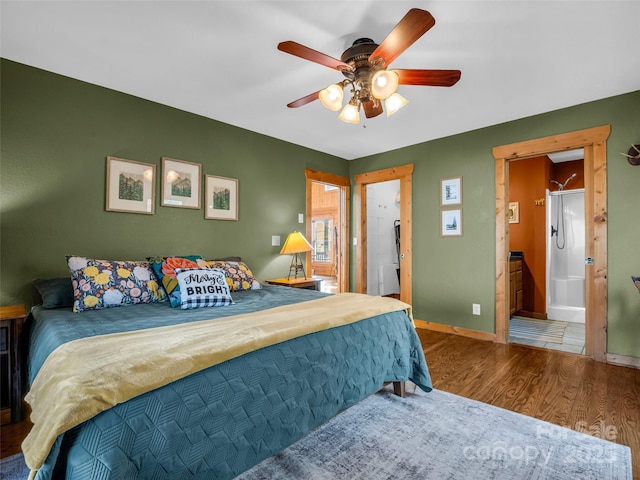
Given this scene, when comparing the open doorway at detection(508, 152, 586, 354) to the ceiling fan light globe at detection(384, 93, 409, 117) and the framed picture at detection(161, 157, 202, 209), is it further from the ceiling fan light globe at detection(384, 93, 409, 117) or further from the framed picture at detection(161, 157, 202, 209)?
the framed picture at detection(161, 157, 202, 209)

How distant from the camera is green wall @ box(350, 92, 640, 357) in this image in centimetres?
295

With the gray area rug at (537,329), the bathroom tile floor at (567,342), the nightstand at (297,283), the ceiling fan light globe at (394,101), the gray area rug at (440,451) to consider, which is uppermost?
the ceiling fan light globe at (394,101)

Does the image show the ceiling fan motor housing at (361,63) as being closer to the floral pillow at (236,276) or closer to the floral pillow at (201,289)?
the floral pillow at (201,289)

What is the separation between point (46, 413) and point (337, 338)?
1.22 meters

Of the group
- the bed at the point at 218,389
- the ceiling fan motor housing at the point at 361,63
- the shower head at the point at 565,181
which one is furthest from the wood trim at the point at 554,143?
the bed at the point at 218,389

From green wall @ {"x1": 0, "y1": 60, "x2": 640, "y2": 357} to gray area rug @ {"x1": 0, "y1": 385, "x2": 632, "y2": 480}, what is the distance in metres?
1.67

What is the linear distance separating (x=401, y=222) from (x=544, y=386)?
2592 millimetres

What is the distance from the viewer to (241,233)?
3.77m

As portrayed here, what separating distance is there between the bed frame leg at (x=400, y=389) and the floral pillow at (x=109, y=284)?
1860 millimetres

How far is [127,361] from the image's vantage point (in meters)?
1.10

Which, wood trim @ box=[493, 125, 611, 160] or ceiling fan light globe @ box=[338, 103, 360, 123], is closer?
ceiling fan light globe @ box=[338, 103, 360, 123]

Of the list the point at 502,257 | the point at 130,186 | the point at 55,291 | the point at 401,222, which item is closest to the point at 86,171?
the point at 130,186

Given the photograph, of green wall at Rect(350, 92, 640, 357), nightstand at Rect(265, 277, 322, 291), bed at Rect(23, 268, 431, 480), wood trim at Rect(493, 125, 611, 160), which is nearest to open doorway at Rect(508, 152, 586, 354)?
green wall at Rect(350, 92, 640, 357)

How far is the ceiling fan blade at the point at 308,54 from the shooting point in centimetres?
171
